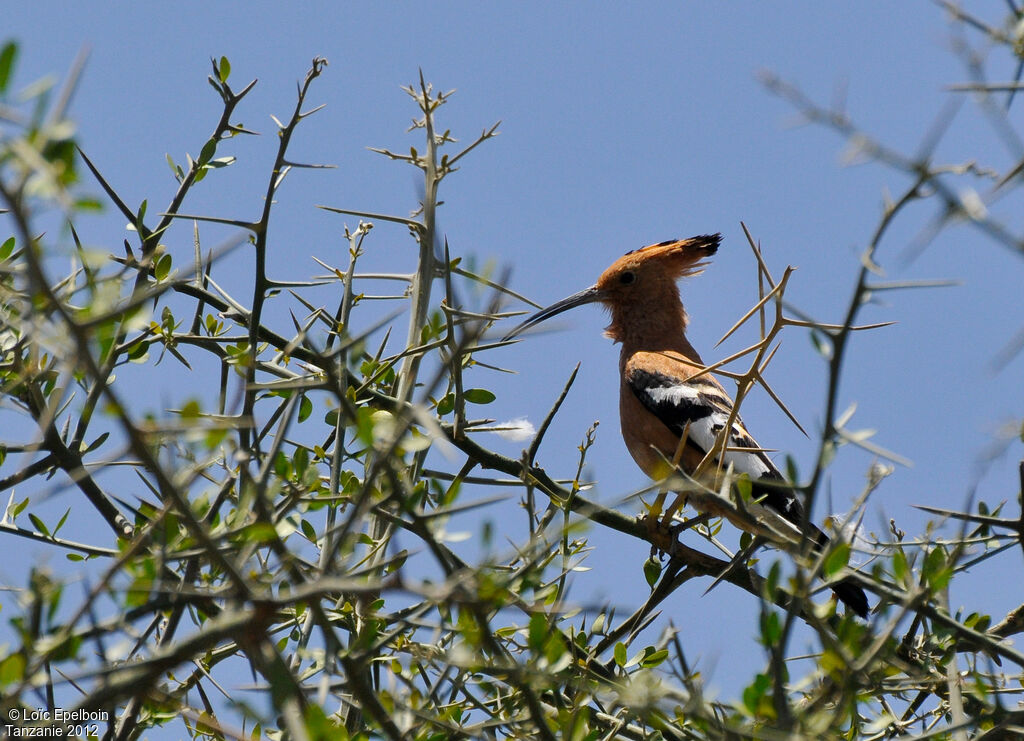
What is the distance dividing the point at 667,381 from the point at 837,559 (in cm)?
347

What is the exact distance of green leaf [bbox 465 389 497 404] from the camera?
2.69 m

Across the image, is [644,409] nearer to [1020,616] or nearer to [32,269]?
[1020,616]

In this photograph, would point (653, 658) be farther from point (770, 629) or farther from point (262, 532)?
point (262, 532)

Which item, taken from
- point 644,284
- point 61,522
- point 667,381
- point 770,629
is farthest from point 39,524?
point 644,284

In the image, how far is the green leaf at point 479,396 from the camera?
8.82 ft

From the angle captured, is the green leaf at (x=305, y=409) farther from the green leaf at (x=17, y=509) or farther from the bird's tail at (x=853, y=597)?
the bird's tail at (x=853, y=597)

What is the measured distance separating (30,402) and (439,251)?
0.99 m

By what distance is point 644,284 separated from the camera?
19.1 ft

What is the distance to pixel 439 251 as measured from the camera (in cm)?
264

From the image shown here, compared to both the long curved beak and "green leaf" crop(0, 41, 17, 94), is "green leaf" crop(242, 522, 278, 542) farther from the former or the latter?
the long curved beak

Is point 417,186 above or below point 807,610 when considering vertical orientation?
above

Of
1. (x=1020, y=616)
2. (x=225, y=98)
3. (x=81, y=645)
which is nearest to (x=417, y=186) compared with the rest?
(x=225, y=98)

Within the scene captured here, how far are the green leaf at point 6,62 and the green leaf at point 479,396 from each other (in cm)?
164

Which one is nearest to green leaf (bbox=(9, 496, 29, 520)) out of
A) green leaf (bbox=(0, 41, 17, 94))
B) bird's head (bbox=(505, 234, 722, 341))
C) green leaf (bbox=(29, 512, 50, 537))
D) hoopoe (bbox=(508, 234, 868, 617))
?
green leaf (bbox=(29, 512, 50, 537))
